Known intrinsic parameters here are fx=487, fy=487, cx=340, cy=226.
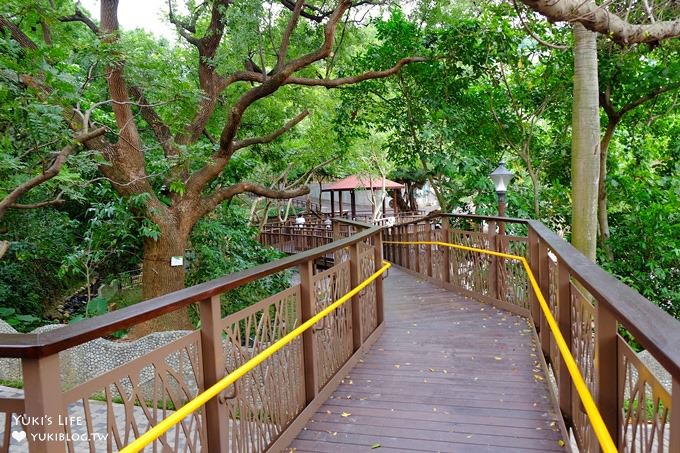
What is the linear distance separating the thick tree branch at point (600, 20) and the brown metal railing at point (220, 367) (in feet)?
8.64

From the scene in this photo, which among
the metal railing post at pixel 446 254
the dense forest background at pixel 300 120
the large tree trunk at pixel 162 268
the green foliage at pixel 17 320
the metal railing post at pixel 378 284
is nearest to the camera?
the metal railing post at pixel 378 284

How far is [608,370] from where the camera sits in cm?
187

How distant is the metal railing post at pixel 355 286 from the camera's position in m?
4.58

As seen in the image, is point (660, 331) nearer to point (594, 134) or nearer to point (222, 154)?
point (594, 134)

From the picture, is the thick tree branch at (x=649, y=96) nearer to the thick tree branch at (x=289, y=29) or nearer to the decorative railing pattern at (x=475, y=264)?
the decorative railing pattern at (x=475, y=264)

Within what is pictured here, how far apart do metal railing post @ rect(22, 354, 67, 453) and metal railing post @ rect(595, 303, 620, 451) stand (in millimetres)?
1876

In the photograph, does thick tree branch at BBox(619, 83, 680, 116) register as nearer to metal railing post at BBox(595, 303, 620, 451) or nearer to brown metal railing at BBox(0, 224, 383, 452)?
brown metal railing at BBox(0, 224, 383, 452)

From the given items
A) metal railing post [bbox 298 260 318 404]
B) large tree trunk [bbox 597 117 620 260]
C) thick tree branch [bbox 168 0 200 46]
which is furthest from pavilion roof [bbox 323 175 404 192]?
metal railing post [bbox 298 260 318 404]

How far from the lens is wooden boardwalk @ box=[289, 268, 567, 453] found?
10.1 feet

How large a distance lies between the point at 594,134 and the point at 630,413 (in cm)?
514

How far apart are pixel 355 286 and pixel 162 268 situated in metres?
4.64

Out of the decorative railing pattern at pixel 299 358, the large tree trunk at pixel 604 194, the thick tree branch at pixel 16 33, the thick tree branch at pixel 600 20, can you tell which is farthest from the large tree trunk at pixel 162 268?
the large tree trunk at pixel 604 194

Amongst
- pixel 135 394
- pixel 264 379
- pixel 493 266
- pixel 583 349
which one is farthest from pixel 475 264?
pixel 135 394

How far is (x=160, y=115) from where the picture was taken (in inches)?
343
